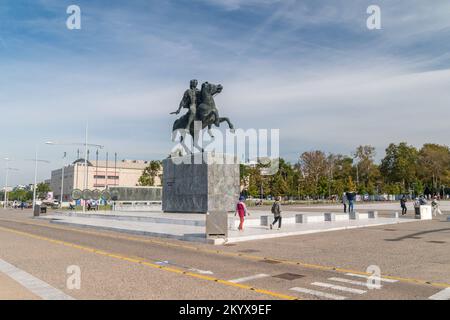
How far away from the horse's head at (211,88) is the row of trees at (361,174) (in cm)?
6285

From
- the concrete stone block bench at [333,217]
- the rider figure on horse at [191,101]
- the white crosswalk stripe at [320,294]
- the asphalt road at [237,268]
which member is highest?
the rider figure on horse at [191,101]

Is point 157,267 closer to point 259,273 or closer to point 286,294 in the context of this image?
point 259,273

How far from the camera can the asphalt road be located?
6898 mm

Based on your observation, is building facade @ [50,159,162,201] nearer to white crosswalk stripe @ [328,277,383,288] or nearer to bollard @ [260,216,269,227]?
bollard @ [260,216,269,227]

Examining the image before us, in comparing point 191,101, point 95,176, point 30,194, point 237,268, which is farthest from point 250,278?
point 30,194

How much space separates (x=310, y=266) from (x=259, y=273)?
5.55 ft

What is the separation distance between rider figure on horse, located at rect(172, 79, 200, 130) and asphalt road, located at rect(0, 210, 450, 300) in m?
12.8

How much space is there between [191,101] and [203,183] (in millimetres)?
6106

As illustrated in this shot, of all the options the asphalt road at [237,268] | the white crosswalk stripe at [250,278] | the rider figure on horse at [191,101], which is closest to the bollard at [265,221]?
the asphalt road at [237,268]

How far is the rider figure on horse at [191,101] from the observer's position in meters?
26.3

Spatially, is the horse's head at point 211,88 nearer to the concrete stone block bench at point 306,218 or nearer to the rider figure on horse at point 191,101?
the rider figure on horse at point 191,101

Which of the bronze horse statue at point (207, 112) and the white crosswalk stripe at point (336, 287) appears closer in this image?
the white crosswalk stripe at point (336, 287)

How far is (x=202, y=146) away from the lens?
86.0 ft
